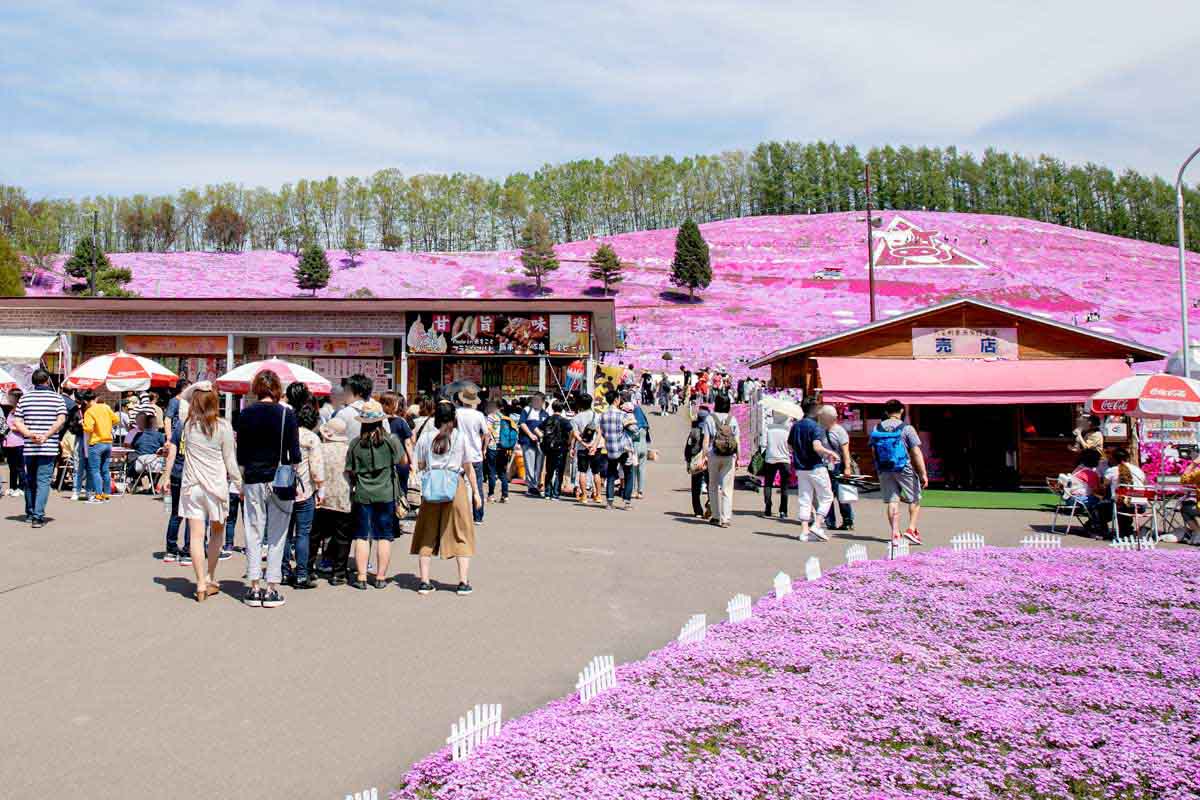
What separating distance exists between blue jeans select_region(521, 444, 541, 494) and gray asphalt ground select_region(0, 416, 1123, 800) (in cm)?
443

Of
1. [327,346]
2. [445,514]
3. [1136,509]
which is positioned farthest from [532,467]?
[327,346]

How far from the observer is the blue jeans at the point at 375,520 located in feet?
24.5

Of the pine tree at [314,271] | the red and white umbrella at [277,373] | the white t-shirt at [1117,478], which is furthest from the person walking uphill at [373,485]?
the pine tree at [314,271]

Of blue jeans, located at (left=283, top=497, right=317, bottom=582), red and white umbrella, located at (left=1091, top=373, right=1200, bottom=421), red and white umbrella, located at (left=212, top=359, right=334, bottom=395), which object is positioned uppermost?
red and white umbrella, located at (left=212, top=359, right=334, bottom=395)

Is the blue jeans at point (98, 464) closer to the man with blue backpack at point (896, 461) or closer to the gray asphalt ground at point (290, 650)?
the gray asphalt ground at point (290, 650)

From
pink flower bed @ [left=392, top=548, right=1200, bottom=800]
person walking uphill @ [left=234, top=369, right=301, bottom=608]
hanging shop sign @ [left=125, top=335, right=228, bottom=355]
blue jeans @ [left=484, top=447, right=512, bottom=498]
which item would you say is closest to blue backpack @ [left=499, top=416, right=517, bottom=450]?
blue jeans @ [left=484, top=447, right=512, bottom=498]

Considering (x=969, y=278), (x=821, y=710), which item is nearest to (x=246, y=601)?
(x=821, y=710)

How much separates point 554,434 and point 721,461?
147 inches

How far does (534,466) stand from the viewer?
1492 centimetres

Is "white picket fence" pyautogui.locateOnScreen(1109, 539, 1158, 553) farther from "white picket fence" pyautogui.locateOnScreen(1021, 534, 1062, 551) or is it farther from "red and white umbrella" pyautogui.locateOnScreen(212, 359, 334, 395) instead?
"red and white umbrella" pyautogui.locateOnScreen(212, 359, 334, 395)

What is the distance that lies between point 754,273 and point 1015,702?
2916 inches

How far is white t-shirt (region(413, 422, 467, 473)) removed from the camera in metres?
7.27

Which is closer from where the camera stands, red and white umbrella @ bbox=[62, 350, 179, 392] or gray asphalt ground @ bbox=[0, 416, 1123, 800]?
gray asphalt ground @ bbox=[0, 416, 1123, 800]

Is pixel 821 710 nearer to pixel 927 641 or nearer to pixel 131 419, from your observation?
pixel 927 641
